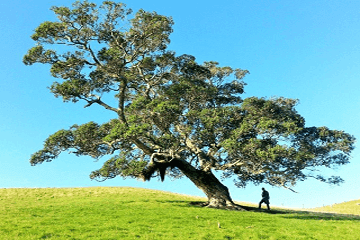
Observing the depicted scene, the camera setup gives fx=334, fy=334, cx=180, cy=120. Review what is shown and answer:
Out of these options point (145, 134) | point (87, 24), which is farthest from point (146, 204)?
point (87, 24)

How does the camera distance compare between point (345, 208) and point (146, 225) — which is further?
point (345, 208)

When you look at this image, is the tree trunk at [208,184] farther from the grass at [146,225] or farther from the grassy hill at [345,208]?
the grassy hill at [345,208]

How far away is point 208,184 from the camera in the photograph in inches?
1082

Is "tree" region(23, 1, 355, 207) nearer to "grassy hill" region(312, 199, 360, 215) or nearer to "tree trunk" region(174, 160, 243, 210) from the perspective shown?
"tree trunk" region(174, 160, 243, 210)

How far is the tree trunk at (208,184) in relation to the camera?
27203 mm

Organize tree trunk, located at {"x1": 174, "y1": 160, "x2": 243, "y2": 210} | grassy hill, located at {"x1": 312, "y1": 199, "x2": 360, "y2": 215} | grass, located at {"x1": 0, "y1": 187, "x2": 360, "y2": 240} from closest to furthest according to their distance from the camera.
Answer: grass, located at {"x1": 0, "y1": 187, "x2": 360, "y2": 240}, tree trunk, located at {"x1": 174, "y1": 160, "x2": 243, "y2": 210}, grassy hill, located at {"x1": 312, "y1": 199, "x2": 360, "y2": 215}

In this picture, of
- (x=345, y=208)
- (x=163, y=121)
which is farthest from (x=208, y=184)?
(x=345, y=208)

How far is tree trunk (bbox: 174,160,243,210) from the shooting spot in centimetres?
2720

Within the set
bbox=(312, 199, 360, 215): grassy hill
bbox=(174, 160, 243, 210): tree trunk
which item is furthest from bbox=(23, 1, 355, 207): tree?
bbox=(312, 199, 360, 215): grassy hill

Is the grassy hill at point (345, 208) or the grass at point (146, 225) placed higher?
the grassy hill at point (345, 208)

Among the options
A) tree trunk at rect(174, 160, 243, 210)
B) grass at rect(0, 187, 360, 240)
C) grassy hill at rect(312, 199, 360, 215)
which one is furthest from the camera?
grassy hill at rect(312, 199, 360, 215)

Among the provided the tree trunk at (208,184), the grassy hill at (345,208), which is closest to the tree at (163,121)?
the tree trunk at (208,184)

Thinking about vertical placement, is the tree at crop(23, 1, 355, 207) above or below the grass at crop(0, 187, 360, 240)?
above

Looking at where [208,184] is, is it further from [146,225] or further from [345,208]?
[345,208]
